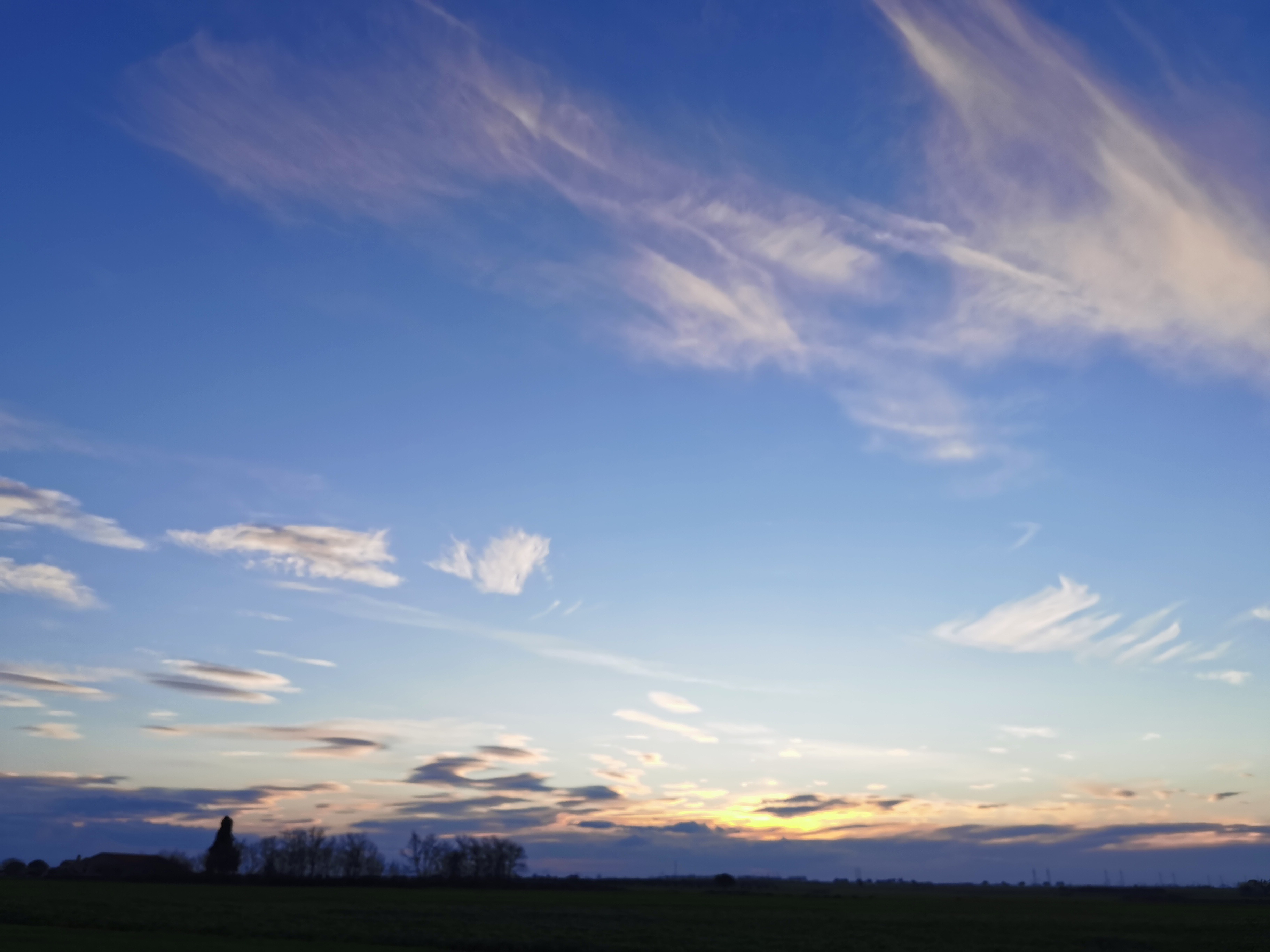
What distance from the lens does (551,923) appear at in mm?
78125

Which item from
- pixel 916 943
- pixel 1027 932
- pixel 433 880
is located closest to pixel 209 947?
pixel 916 943

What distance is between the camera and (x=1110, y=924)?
303 feet

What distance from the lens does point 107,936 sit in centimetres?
5169

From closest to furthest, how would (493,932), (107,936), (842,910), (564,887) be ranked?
1. (107,936)
2. (493,932)
3. (842,910)
4. (564,887)

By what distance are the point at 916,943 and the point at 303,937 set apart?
43.4 meters

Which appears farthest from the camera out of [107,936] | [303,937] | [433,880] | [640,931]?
[433,880]

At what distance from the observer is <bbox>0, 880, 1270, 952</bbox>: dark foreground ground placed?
2234 inches

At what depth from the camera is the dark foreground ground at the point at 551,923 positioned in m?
56.8

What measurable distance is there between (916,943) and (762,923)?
24.0 meters

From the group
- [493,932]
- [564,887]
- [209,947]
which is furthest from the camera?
[564,887]

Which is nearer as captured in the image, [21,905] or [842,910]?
[21,905]

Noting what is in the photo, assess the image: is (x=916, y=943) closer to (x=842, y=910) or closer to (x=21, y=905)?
(x=842, y=910)

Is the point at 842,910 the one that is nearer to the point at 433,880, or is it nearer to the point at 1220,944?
the point at 1220,944

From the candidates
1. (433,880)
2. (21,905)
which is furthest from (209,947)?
(433,880)
